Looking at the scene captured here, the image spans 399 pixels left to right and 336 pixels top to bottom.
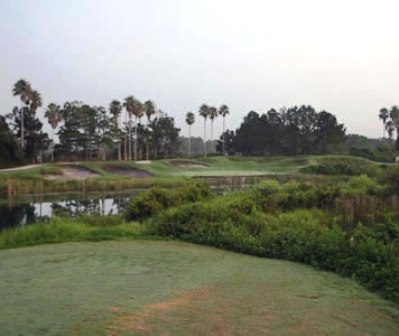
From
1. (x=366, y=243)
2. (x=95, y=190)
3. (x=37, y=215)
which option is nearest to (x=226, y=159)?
(x=95, y=190)

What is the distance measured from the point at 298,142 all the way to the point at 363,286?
314ft

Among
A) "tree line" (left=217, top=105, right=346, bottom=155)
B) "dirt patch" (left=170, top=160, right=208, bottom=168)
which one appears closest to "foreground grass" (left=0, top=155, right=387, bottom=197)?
"dirt patch" (left=170, top=160, right=208, bottom=168)

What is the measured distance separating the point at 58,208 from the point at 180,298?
95.4ft

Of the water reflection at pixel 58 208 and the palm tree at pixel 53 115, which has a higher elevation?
the palm tree at pixel 53 115

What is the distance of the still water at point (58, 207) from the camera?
29750 mm

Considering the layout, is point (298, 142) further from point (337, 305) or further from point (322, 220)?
point (337, 305)

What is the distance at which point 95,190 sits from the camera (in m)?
48.2

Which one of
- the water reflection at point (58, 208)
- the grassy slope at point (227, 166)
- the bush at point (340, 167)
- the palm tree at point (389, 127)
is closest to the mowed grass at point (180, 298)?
the water reflection at point (58, 208)

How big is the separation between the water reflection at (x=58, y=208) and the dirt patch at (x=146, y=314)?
20.8 m

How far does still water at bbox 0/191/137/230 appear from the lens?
29750 millimetres

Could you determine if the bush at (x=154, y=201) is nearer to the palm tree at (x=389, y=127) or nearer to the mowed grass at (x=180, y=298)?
the mowed grass at (x=180, y=298)

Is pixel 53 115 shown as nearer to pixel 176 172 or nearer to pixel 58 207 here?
pixel 176 172

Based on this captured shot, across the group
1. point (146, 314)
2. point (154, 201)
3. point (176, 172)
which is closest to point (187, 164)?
point (176, 172)

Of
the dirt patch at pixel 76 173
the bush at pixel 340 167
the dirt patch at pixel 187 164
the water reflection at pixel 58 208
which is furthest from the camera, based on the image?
the dirt patch at pixel 187 164
